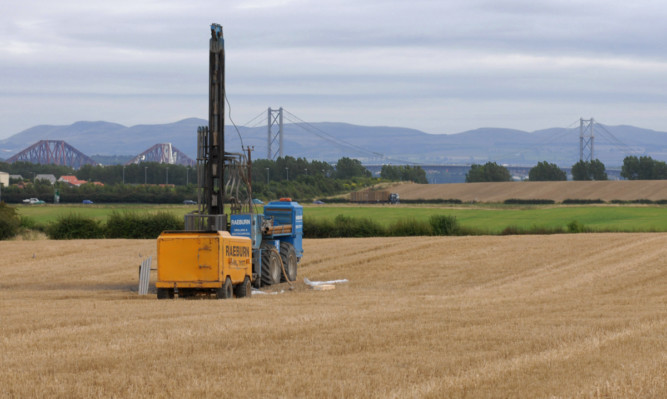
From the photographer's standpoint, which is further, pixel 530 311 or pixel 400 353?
pixel 530 311

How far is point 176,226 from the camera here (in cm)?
5525

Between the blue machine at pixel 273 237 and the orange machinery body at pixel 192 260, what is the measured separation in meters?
3.85

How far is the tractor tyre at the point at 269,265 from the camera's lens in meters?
27.5

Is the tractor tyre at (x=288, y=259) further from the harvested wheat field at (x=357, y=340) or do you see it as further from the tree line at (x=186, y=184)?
the tree line at (x=186, y=184)

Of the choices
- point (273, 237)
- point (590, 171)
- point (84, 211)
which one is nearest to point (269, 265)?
point (273, 237)

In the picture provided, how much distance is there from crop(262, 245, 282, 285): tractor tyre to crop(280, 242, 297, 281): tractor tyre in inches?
53.1

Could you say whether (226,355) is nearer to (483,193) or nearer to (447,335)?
(447,335)

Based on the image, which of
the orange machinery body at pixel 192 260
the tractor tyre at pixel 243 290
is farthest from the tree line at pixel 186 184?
the orange machinery body at pixel 192 260

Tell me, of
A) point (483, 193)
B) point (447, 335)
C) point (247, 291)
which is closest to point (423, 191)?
point (483, 193)

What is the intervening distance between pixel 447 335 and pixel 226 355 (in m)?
4.12

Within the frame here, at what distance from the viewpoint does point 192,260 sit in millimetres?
22469

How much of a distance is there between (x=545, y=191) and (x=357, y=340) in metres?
119

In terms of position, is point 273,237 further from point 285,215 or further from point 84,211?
point 84,211

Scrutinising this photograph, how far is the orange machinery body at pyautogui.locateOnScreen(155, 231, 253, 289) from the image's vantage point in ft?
73.5
